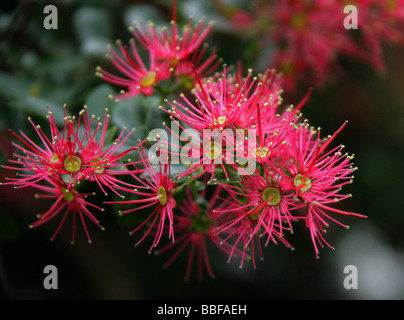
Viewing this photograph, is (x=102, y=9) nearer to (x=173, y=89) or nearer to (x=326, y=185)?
(x=173, y=89)

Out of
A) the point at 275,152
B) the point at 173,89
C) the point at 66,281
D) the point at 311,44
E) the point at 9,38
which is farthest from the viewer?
the point at 66,281

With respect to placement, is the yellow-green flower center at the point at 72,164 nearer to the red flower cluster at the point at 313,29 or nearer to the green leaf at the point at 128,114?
the green leaf at the point at 128,114

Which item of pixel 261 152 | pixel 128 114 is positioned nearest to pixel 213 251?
pixel 128 114

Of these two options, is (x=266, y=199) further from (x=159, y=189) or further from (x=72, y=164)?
(x=72, y=164)

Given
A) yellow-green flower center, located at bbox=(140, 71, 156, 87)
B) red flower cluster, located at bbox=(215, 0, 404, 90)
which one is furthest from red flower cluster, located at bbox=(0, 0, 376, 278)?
red flower cluster, located at bbox=(215, 0, 404, 90)

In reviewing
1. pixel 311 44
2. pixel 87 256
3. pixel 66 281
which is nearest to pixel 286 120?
pixel 311 44

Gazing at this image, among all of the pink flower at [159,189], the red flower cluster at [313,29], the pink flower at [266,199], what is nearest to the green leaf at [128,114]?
the pink flower at [159,189]
